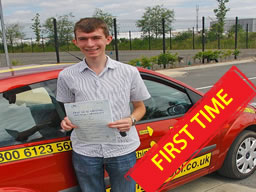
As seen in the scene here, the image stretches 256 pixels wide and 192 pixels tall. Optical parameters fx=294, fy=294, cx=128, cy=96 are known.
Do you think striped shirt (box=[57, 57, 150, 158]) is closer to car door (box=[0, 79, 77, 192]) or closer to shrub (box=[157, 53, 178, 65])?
car door (box=[0, 79, 77, 192])

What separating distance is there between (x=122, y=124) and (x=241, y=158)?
6.50 feet

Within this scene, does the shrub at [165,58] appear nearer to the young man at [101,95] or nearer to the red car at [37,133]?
the red car at [37,133]

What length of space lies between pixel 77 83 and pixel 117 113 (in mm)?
305

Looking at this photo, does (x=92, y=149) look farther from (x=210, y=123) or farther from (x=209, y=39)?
(x=209, y=39)

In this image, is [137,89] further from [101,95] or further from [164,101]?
[164,101]

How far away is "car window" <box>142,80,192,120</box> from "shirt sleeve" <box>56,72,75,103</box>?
0.89 m

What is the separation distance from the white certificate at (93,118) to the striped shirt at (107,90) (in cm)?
7

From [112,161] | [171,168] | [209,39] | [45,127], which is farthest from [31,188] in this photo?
[209,39]

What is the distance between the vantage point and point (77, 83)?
179cm

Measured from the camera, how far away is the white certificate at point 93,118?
1.65 m

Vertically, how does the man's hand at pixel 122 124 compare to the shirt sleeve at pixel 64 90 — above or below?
below

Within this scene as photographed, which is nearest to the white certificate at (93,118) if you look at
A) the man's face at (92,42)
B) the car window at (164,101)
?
the man's face at (92,42)

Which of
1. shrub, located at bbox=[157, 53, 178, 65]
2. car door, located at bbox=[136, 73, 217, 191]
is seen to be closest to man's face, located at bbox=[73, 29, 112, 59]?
car door, located at bbox=[136, 73, 217, 191]

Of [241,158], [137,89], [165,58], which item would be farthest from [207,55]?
[137,89]
